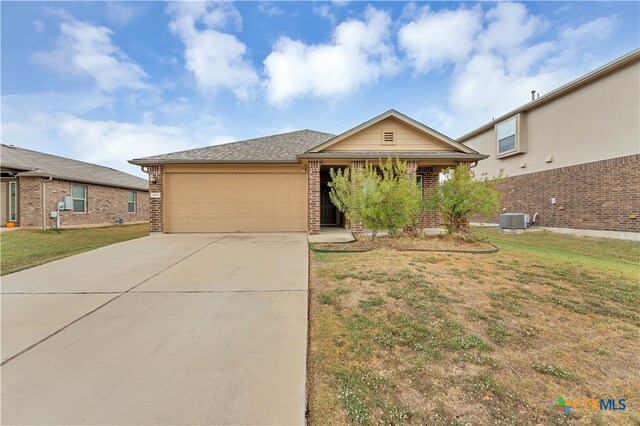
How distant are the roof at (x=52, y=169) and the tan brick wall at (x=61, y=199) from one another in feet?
1.28

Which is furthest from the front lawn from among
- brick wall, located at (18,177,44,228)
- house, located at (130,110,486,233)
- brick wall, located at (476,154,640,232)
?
brick wall, located at (18,177,44,228)

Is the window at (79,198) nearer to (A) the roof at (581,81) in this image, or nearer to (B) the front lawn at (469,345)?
(B) the front lawn at (469,345)

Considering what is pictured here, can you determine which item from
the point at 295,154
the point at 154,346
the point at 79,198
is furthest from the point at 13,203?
the point at 154,346

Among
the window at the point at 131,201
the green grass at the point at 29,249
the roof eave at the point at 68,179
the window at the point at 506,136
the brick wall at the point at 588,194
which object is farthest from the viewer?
the window at the point at 131,201

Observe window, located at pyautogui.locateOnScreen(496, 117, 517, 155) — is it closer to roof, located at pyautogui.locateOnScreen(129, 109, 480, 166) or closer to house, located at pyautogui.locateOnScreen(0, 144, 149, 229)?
roof, located at pyautogui.locateOnScreen(129, 109, 480, 166)

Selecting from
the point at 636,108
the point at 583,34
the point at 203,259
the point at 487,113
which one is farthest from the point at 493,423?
the point at 487,113

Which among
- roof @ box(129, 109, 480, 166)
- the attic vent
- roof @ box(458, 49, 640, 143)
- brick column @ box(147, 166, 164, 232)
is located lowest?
brick column @ box(147, 166, 164, 232)

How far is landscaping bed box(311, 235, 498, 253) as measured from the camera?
22.6 ft

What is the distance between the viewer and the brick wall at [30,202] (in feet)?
40.3

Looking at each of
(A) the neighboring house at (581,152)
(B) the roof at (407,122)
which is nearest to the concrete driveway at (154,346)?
(B) the roof at (407,122)

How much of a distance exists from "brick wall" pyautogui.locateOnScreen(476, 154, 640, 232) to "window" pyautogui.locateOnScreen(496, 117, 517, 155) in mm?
1896

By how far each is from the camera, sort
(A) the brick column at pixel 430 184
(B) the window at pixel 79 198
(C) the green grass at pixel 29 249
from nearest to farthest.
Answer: (C) the green grass at pixel 29 249
(A) the brick column at pixel 430 184
(B) the window at pixel 79 198

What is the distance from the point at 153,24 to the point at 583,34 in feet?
56.5

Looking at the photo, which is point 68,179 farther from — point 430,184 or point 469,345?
point 469,345
